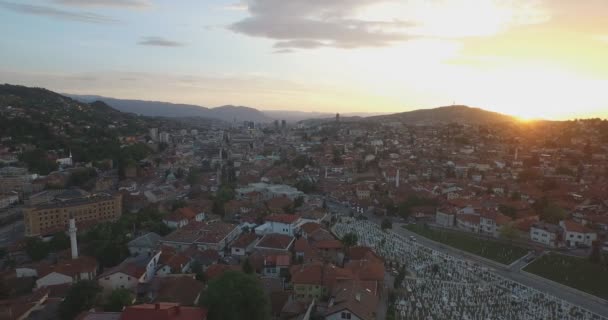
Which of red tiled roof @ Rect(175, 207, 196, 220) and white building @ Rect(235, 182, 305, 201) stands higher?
red tiled roof @ Rect(175, 207, 196, 220)

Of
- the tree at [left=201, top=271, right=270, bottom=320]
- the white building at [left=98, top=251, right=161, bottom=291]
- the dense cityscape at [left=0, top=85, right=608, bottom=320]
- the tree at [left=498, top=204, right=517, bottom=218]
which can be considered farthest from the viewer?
the tree at [left=498, top=204, right=517, bottom=218]

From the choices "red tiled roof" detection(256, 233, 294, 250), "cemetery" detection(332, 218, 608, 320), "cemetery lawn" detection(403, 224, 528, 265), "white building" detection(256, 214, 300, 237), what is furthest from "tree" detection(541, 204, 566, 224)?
"red tiled roof" detection(256, 233, 294, 250)

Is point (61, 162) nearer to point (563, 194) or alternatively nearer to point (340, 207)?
point (340, 207)

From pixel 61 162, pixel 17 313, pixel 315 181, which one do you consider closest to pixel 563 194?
pixel 315 181

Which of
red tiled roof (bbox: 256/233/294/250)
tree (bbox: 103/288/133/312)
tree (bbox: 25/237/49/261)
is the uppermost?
tree (bbox: 103/288/133/312)

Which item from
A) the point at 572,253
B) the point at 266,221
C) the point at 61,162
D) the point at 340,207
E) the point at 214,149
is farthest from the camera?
the point at 214,149

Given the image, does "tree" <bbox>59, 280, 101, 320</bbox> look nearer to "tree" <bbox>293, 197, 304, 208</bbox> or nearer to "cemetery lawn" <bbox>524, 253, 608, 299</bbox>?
"tree" <bbox>293, 197, 304, 208</bbox>
